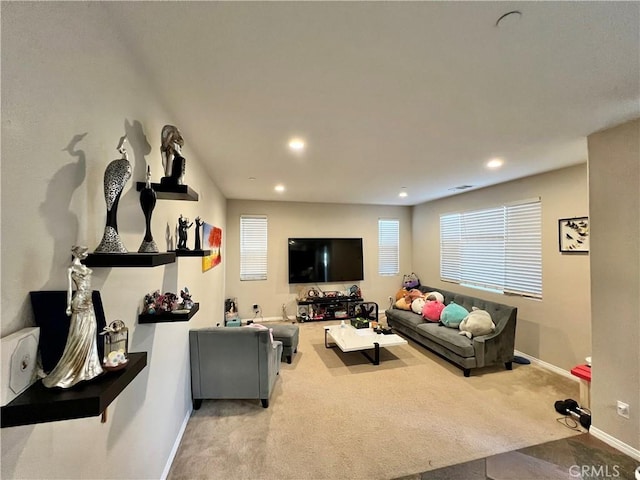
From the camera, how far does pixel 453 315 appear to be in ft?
13.1

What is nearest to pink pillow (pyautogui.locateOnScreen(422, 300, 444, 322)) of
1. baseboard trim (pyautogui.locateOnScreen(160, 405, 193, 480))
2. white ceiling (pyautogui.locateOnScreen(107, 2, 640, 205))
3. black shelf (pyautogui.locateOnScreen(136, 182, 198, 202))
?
white ceiling (pyautogui.locateOnScreen(107, 2, 640, 205))

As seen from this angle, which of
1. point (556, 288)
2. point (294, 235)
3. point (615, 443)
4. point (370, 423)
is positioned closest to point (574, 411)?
point (615, 443)

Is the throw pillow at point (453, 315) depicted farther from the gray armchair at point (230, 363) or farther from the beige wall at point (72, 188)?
the beige wall at point (72, 188)

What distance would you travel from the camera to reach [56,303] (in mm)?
819

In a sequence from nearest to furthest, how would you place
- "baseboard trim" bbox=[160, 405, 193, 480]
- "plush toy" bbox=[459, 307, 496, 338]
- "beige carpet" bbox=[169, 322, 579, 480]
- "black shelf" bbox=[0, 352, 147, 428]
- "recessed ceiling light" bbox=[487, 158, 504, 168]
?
"black shelf" bbox=[0, 352, 147, 428], "baseboard trim" bbox=[160, 405, 193, 480], "beige carpet" bbox=[169, 322, 579, 480], "recessed ceiling light" bbox=[487, 158, 504, 168], "plush toy" bbox=[459, 307, 496, 338]

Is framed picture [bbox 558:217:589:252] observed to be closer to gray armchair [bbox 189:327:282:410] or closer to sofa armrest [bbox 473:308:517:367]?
sofa armrest [bbox 473:308:517:367]

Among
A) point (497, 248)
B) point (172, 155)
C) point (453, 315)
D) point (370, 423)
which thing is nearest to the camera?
point (172, 155)

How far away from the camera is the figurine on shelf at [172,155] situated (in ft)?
5.15

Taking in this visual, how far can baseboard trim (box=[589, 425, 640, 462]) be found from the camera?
2.05 metres

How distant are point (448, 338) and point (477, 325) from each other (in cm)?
43

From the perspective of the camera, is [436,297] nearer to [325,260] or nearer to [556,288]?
[556,288]

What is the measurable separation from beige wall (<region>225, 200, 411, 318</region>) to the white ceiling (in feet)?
Answer: 9.79

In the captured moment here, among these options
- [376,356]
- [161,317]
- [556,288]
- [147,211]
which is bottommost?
[376,356]

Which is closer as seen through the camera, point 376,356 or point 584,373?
point 584,373
